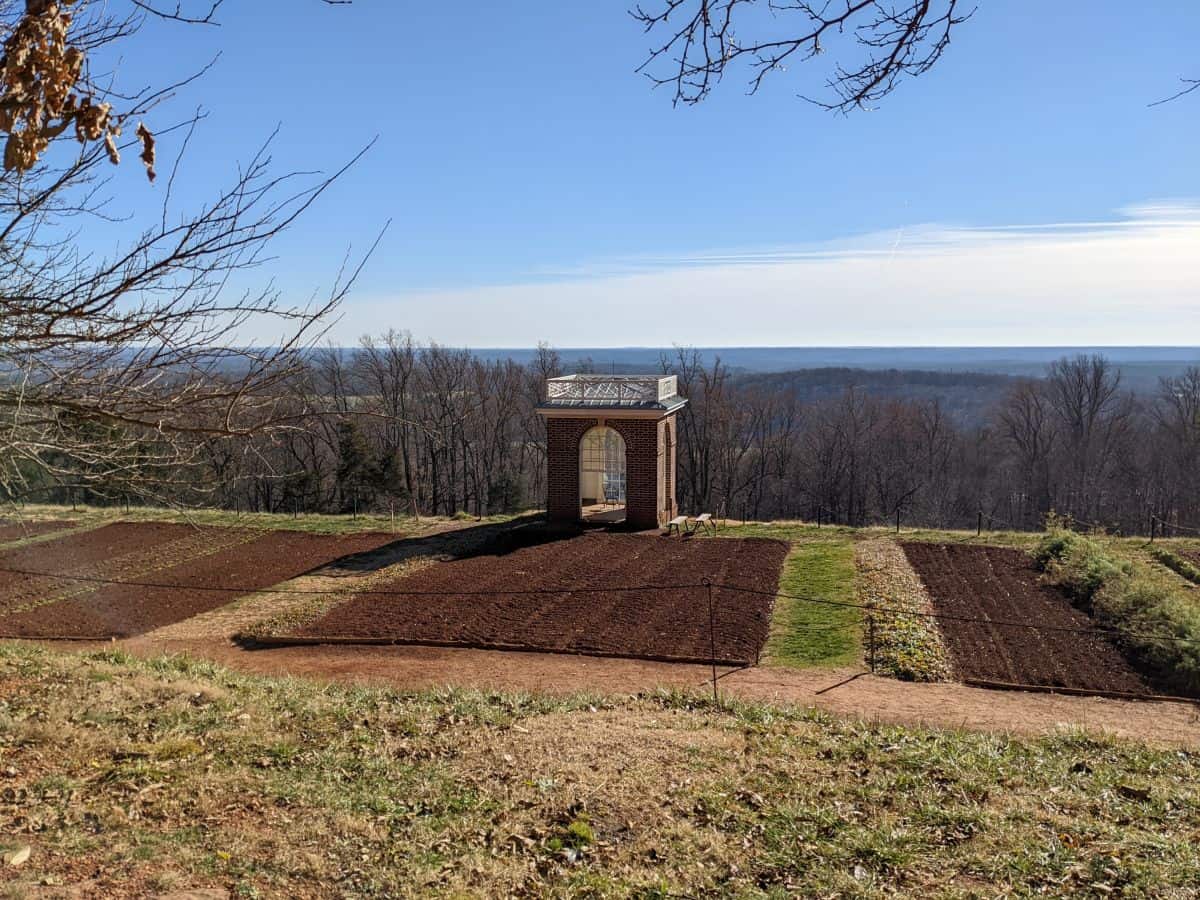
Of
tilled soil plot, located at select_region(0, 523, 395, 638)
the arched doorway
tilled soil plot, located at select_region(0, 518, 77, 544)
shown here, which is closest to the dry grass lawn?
tilled soil plot, located at select_region(0, 523, 395, 638)

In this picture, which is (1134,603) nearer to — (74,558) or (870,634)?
(870,634)

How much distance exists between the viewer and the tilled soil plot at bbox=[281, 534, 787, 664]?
506 inches

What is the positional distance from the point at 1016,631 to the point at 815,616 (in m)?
2.70

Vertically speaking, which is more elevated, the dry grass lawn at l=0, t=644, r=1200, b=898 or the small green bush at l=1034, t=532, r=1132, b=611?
the dry grass lawn at l=0, t=644, r=1200, b=898

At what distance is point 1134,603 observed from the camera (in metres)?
14.0

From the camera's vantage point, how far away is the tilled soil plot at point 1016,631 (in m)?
11.4

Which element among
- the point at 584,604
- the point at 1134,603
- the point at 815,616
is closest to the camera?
the point at 1134,603

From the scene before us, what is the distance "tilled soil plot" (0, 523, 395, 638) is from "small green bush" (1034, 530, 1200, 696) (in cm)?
1349

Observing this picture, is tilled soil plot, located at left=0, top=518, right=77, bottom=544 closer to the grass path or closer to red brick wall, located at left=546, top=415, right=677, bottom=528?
red brick wall, located at left=546, top=415, right=677, bottom=528

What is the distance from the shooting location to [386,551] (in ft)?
66.6

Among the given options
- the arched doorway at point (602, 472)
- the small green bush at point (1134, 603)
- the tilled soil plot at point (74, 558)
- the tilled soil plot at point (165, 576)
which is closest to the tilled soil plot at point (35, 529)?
the tilled soil plot at point (74, 558)

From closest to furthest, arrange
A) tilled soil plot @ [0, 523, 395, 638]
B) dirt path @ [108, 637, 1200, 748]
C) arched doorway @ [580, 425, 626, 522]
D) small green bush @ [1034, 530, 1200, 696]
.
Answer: dirt path @ [108, 637, 1200, 748], small green bush @ [1034, 530, 1200, 696], tilled soil plot @ [0, 523, 395, 638], arched doorway @ [580, 425, 626, 522]

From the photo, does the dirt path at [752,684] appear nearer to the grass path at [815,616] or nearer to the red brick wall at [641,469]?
the grass path at [815,616]

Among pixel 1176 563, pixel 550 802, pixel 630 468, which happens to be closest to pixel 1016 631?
pixel 1176 563
